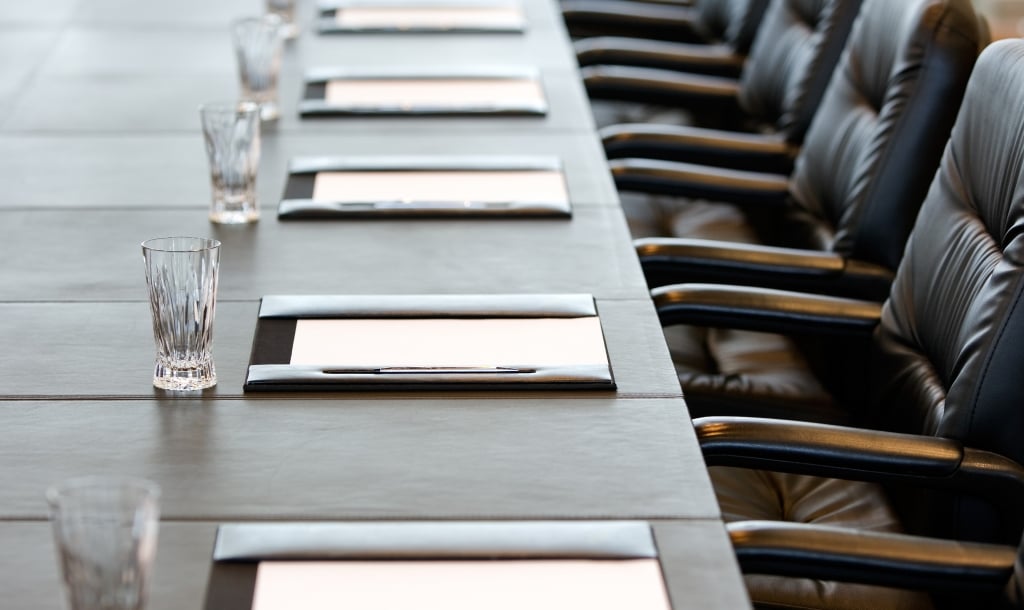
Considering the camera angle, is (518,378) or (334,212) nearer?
(518,378)

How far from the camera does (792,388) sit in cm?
230

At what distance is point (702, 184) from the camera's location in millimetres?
2768

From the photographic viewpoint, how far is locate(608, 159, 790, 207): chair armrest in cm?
276

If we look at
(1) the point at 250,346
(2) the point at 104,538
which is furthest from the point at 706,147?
(2) the point at 104,538

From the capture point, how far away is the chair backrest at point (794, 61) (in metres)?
2.96

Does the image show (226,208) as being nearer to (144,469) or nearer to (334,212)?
(334,212)

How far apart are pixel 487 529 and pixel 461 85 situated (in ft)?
5.75

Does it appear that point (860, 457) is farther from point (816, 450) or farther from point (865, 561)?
point (865, 561)

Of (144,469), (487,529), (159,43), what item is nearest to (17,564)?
(144,469)

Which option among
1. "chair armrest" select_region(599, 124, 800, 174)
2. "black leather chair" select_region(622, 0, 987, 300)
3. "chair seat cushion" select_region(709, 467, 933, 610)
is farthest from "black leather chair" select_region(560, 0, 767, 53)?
"chair seat cushion" select_region(709, 467, 933, 610)

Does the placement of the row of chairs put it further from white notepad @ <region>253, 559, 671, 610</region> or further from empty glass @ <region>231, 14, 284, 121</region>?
empty glass @ <region>231, 14, 284, 121</region>

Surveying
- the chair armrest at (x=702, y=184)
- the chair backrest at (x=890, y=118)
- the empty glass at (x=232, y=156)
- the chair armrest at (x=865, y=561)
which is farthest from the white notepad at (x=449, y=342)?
the chair armrest at (x=702, y=184)

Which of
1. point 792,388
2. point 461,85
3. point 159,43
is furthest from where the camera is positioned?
point 159,43

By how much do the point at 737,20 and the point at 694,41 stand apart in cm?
55
